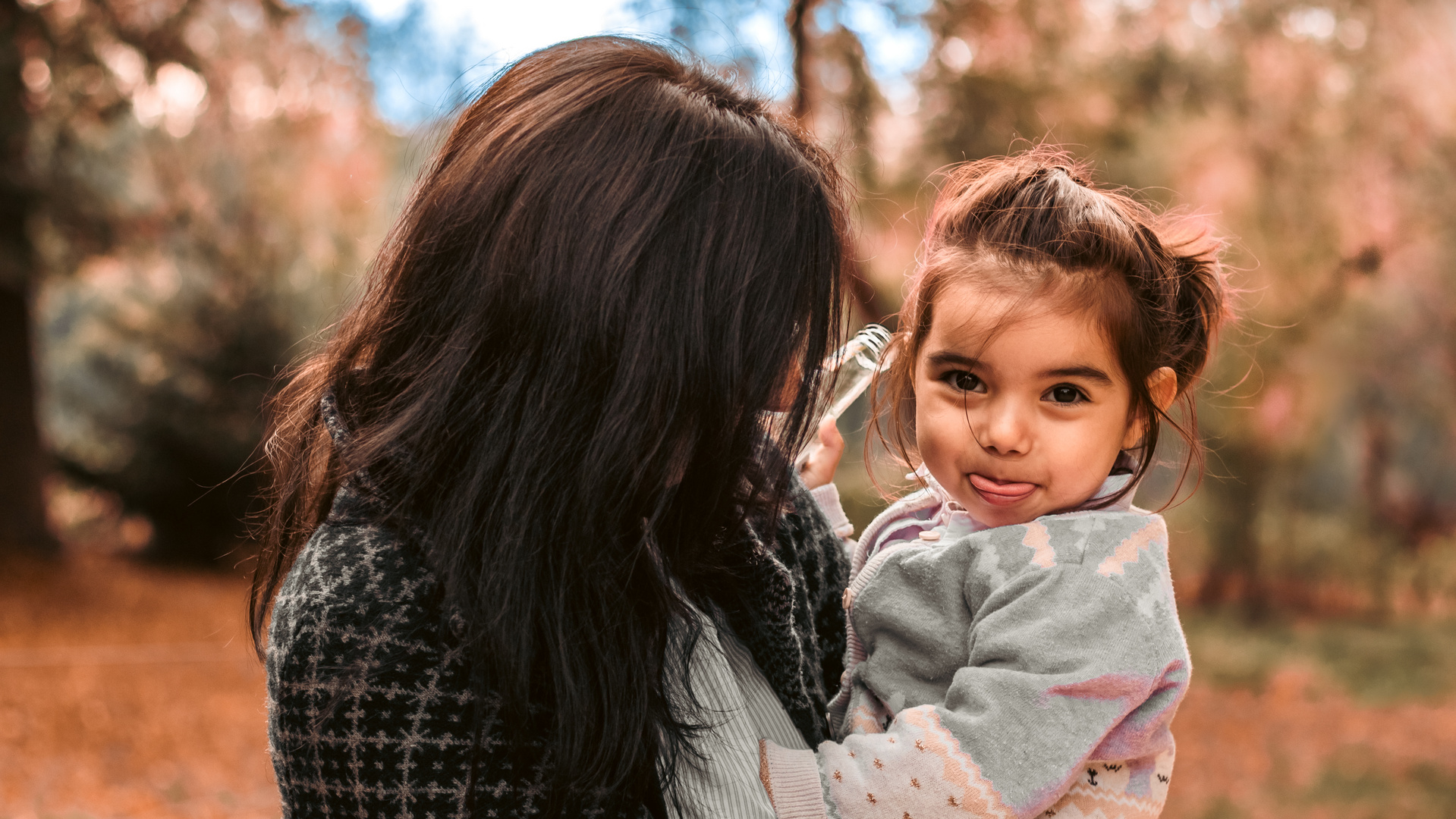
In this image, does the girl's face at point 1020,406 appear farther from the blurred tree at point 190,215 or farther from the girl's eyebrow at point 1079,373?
the blurred tree at point 190,215

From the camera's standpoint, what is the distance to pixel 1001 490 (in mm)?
1238

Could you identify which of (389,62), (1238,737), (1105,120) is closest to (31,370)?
(389,62)

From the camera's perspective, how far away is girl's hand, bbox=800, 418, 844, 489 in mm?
1581

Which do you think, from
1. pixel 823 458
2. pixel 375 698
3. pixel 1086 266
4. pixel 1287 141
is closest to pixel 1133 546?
pixel 1086 266

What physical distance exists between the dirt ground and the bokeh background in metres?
0.02

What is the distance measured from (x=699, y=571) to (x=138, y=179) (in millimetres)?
9634

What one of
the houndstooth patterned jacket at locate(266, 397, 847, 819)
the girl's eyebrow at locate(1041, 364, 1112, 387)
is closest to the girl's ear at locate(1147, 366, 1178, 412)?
the girl's eyebrow at locate(1041, 364, 1112, 387)

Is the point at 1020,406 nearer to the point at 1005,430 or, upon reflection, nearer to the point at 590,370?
the point at 1005,430

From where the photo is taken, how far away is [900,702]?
124cm

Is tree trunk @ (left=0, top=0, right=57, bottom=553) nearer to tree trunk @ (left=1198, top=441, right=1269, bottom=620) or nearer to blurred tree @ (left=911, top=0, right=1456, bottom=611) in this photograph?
blurred tree @ (left=911, top=0, right=1456, bottom=611)

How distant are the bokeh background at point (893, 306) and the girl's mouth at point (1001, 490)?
1.05 metres

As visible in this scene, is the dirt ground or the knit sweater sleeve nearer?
the knit sweater sleeve

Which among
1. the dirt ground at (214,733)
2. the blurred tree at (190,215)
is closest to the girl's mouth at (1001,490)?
the dirt ground at (214,733)

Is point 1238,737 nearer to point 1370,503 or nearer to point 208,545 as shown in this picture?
point 1370,503
